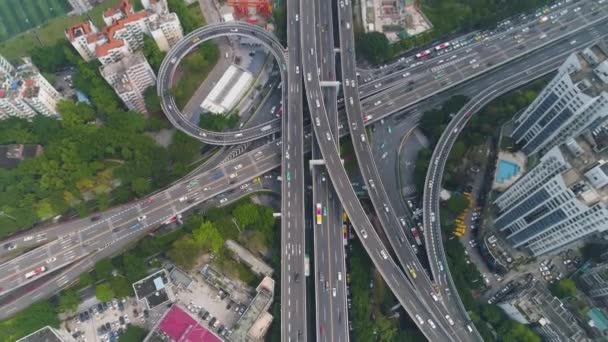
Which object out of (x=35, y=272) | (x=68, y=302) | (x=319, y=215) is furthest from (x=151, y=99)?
(x=319, y=215)

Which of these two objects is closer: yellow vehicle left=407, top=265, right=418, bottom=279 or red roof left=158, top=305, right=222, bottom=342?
red roof left=158, top=305, right=222, bottom=342

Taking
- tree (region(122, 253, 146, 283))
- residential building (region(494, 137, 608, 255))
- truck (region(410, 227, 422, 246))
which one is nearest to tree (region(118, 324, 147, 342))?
tree (region(122, 253, 146, 283))

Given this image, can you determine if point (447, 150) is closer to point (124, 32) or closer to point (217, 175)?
point (217, 175)

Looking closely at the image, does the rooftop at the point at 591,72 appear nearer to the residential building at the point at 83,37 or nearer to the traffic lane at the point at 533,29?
the traffic lane at the point at 533,29

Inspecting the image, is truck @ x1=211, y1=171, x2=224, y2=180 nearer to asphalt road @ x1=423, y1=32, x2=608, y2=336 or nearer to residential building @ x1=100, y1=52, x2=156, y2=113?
residential building @ x1=100, y1=52, x2=156, y2=113

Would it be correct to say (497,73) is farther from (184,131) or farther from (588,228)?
(184,131)

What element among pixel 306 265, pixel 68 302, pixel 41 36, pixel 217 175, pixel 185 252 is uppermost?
pixel 41 36

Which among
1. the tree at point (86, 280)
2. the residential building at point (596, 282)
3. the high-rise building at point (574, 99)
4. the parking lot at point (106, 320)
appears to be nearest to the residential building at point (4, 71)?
→ the tree at point (86, 280)
